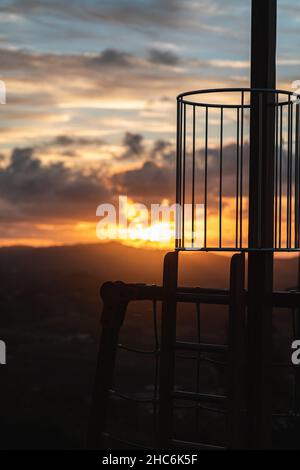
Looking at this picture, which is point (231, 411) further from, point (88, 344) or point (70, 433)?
point (88, 344)

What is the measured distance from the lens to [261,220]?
3262mm

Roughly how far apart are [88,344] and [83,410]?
642 mm

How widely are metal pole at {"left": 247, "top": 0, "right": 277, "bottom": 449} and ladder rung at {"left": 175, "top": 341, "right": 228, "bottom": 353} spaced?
1.04 ft

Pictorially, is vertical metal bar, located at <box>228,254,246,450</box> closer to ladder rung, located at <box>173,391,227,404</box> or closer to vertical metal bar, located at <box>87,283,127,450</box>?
ladder rung, located at <box>173,391,227,404</box>

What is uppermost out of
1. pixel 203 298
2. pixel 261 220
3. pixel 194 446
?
pixel 261 220

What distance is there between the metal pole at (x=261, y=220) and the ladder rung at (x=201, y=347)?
1.04ft

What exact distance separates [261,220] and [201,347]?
0.61 meters

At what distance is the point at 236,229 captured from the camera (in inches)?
125

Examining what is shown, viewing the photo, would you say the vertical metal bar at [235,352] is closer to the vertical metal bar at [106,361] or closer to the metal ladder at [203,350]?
the metal ladder at [203,350]

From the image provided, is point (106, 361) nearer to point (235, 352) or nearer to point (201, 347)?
point (201, 347)

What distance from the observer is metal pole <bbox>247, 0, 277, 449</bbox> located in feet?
10.8

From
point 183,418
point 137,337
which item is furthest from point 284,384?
point 137,337

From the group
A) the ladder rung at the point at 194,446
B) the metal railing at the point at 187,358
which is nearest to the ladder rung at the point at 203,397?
the metal railing at the point at 187,358

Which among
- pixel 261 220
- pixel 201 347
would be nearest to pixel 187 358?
pixel 201 347
